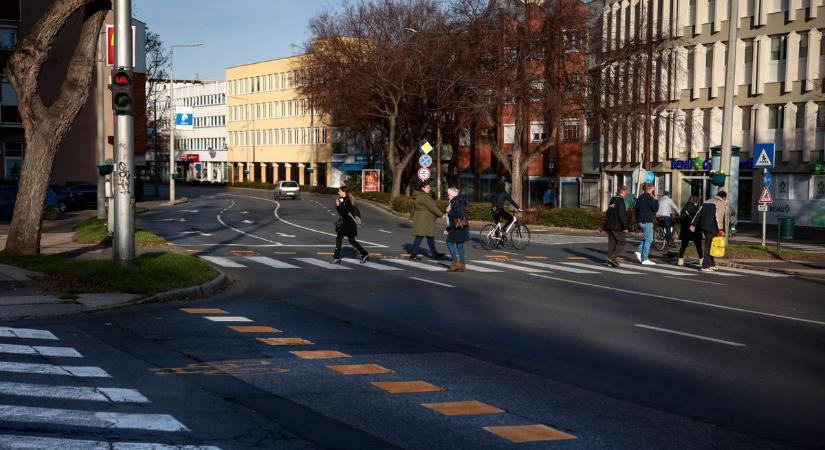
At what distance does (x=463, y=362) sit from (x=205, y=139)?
137 m

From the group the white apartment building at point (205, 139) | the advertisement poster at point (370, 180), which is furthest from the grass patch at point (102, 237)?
the white apartment building at point (205, 139)

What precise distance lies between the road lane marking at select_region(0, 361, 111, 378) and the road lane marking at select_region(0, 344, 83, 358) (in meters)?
0.65

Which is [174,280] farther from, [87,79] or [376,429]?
[376,429]

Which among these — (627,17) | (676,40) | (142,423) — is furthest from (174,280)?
(627,17)

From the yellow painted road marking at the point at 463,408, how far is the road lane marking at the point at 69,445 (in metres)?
2.09

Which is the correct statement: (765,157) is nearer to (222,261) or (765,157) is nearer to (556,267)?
(556,267)

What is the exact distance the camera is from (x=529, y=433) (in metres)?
7.55

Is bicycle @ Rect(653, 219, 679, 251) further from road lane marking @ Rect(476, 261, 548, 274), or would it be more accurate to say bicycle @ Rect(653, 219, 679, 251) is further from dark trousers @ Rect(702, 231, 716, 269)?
road lane marking @ Rect(476, 261, 548, 274)

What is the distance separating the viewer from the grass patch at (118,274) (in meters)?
16.3

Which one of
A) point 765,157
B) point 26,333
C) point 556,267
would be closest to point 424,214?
point 556,267

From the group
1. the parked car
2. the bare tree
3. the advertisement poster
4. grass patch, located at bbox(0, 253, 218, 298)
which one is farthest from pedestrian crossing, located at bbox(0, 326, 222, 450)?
the advertisement poster

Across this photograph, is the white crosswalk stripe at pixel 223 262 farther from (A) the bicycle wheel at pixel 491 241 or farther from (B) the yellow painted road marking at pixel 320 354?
(B) the yellow painted road marking at pixel 320 354

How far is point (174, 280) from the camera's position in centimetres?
1720

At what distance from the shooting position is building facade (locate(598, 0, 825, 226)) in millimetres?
45281
